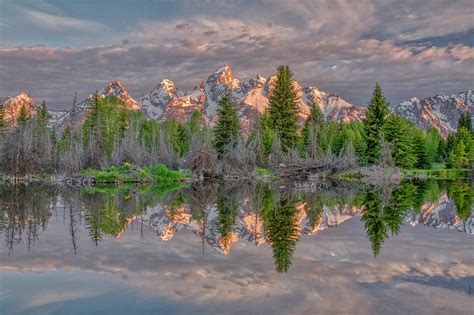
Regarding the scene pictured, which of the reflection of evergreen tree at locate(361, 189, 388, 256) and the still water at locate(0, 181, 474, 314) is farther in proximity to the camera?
the reflection of evergreen tree at locate(361, 189, 388, 256)

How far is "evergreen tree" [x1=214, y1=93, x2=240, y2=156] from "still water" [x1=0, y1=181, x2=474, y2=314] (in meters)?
38.3

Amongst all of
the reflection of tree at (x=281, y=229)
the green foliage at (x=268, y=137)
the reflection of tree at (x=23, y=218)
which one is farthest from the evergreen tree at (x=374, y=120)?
the reflection of tree at (x=23, y=218)

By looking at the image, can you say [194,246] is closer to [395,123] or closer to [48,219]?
[48,219]

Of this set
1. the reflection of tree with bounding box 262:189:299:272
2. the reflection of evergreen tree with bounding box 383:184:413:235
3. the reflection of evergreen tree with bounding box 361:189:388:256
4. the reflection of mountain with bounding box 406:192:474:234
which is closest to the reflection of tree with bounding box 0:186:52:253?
the reflection of tree with bounding box 262:189:299:272

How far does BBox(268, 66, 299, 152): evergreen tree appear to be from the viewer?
6275 cm

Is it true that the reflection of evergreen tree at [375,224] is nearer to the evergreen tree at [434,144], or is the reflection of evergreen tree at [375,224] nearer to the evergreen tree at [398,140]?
the evergreen tree at [398,140]

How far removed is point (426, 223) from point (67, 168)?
36.8 meters

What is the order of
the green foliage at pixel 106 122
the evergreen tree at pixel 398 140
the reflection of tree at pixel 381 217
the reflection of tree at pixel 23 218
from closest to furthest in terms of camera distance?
the reflection of tree at pixel 23 218, the reflection of tree at pixel 381 217, the evergreen tree at pixel 398 140, the green foliage at pixel 106 122

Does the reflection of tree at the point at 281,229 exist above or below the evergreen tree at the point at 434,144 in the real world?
below

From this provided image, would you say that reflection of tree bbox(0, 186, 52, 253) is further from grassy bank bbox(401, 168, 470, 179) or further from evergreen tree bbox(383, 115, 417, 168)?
evergreen tree bbox(383, 115, 417, 168)

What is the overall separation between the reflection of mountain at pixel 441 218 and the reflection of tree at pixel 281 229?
461 cm

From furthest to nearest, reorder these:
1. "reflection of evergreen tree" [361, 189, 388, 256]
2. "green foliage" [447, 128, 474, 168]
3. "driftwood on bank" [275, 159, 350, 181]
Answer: "green foliage" [447, 128, 474, 168]
"driftwood on bank" [275, 159, 350, 181]
"reflection of evergreen tree" [361, 189, 388, 256]

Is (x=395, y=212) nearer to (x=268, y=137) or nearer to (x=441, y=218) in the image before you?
(x=441, y=218)

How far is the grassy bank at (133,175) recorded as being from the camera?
140ft
